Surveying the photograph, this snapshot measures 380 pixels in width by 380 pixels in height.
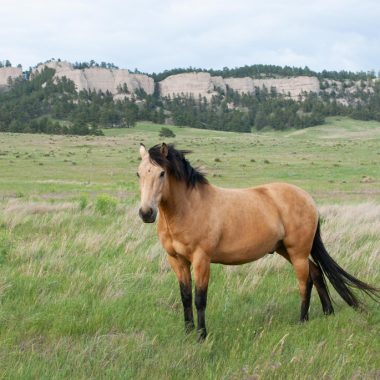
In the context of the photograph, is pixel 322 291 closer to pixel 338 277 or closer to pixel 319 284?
pixel 319 284

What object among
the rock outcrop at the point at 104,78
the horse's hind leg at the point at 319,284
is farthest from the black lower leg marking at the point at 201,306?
the rock outcrop at the point at 104,78

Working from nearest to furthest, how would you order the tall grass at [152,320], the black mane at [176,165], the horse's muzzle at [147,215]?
the tall grass at [152,320]
the horse's muzzle at [147,215]
the black mane at [176,165]

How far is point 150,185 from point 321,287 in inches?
109

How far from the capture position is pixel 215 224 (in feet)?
16.3

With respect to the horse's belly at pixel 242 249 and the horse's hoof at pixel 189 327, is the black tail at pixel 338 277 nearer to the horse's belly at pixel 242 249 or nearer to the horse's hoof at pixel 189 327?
the horse's belly at pixel 242 249

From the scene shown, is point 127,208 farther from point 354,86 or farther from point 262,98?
point 354,86

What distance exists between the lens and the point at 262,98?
16338 centimetres

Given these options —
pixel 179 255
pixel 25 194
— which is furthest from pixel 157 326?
pixel 25 194

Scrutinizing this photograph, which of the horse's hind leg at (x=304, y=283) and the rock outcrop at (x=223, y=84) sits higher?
the rock outcrop at (x=223, y=84)

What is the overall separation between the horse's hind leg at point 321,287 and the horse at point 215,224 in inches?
0.5

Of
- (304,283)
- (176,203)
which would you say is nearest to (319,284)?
(304,283)

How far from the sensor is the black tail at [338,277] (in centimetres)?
584

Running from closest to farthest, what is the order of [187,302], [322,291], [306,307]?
1. [187,302]
2. [306,307]
3. [322,291]

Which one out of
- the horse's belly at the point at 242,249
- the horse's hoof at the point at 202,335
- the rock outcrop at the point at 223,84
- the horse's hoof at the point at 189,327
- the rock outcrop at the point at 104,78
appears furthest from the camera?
the rock outcrop at the point at 223,84
